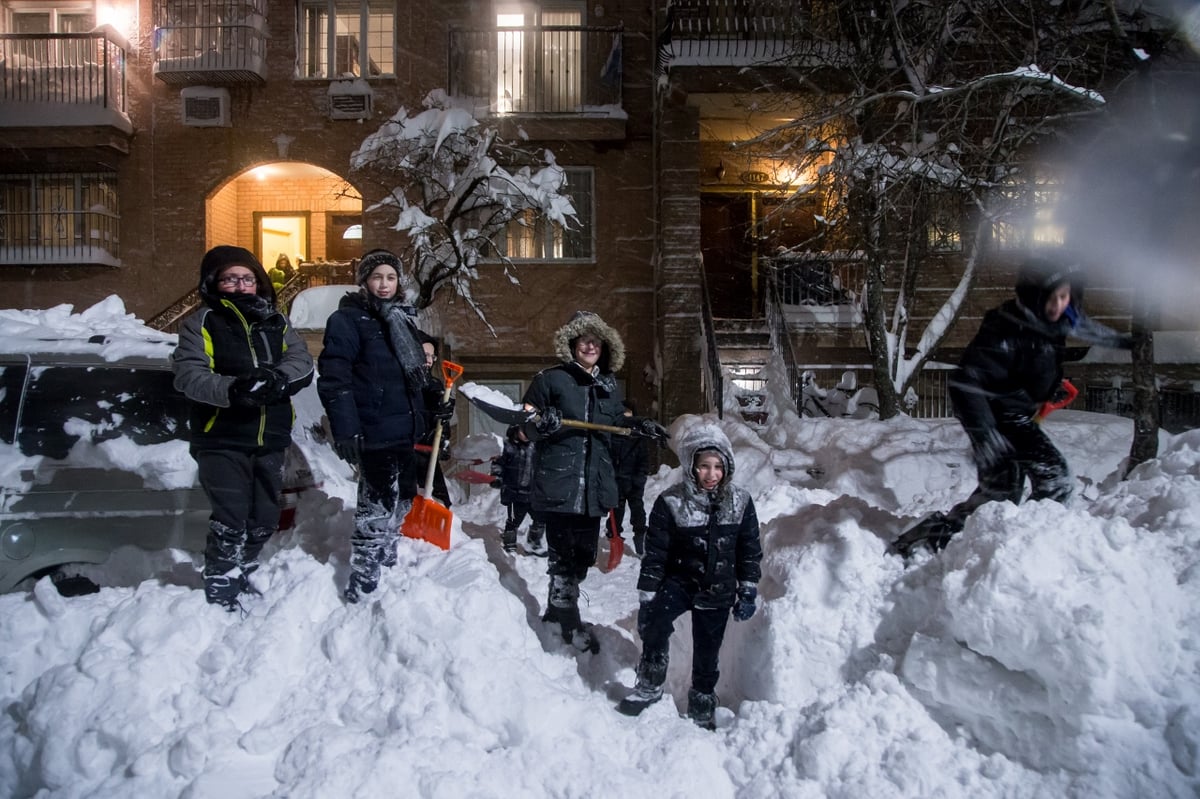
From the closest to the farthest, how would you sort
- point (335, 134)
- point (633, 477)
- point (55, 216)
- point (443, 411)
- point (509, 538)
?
1. point (443, 411)
2. point (633, 477)
3. point (509, 538)
4. point (335, 134)
5. point (55, 216)

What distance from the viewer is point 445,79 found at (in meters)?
12.5

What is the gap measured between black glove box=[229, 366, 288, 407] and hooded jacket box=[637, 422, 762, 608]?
5.98 ft

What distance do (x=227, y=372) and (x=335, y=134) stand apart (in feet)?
34.2

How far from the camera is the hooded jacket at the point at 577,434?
156 inches

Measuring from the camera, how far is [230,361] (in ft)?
11.7

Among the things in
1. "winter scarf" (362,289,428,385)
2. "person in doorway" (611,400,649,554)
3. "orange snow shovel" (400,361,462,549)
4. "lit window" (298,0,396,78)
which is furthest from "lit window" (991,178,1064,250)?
"lit window" (298,0,396,78)

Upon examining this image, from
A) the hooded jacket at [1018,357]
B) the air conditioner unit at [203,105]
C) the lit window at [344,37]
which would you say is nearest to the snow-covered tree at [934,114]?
the hooded jacket at [1018,357]

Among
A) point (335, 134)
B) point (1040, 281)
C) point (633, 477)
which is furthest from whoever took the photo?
point (335, 134)

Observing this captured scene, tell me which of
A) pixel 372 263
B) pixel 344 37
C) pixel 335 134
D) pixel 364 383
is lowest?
pixel 364 383

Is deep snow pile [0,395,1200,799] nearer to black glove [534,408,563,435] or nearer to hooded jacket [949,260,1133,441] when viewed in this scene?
hooded jacket [949,260,1133,441]

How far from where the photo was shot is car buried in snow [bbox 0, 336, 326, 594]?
12.4ft

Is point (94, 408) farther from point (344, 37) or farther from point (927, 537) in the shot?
point (344, 37)

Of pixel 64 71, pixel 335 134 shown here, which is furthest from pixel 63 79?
pixel 335 134

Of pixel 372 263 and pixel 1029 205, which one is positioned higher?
pixel 1029 205
